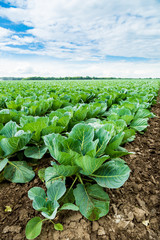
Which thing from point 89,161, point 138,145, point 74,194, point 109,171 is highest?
point 89,161

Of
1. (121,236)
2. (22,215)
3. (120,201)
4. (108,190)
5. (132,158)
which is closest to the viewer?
(121,236)

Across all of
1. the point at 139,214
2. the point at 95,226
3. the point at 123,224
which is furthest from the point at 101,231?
the point at 139,214

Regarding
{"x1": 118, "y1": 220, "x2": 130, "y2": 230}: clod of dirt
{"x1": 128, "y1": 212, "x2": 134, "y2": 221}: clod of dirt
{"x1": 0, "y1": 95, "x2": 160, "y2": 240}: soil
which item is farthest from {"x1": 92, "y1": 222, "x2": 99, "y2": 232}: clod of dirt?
{"x1": 128, "y1": 212, "x2": 134, "y2": 221}: clod of dirt

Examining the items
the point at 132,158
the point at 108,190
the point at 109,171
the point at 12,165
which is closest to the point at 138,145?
the point at 132,158

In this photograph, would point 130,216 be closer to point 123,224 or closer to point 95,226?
point 123,224

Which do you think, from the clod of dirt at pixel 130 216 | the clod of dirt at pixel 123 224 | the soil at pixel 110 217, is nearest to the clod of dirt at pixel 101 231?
the soil at pixel 110 217

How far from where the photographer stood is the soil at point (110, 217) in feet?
3.69

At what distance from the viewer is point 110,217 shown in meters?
1.25

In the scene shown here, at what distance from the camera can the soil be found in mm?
1124

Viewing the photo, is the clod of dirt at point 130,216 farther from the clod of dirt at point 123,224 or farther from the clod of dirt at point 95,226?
the clod of dirt at point 95,226

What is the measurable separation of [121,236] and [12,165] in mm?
1127

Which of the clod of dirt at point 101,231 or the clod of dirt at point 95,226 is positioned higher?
the clod of dirt at point 95,226

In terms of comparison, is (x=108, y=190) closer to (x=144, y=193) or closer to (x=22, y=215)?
(x=144, y=193)

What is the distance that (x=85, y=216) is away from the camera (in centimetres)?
117
